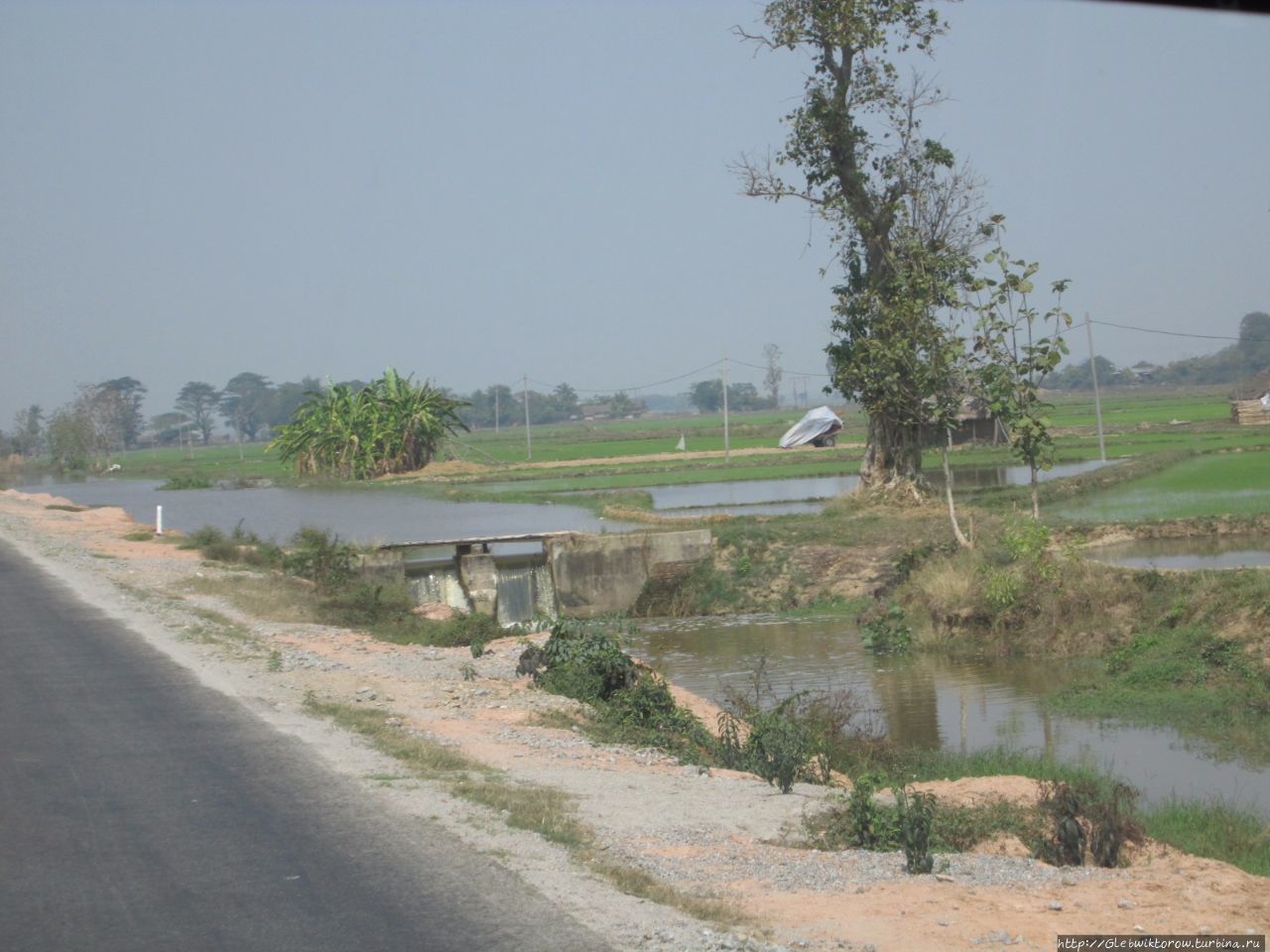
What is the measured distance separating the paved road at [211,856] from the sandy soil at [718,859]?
36 cm

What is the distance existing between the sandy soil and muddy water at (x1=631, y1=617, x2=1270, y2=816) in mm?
2318

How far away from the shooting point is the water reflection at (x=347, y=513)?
36906mm

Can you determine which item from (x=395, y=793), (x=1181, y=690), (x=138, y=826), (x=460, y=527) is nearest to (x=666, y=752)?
(x=395, y=793)

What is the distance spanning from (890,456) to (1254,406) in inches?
1318

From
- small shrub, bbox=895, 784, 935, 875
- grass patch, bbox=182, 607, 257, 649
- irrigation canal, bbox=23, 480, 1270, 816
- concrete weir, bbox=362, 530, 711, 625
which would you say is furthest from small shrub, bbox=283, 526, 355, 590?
small shrub, bbox=895, 784, 935, 875

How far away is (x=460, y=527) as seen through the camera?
3781 cm

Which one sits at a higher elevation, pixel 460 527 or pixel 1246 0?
pixel 1246 0

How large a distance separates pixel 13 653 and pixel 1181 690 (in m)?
13.1

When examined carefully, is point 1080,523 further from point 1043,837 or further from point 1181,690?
point 1043,837

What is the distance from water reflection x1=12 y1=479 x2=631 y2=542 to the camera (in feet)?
121

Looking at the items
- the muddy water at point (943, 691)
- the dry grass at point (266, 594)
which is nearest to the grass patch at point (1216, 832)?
the muddy water at point (943, 691)

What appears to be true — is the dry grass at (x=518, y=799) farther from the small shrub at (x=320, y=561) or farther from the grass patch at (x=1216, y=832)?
the small shrub at (x=320, y=561)

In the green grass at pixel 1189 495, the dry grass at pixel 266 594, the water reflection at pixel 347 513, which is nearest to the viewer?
the dry grass at pixel 266 594

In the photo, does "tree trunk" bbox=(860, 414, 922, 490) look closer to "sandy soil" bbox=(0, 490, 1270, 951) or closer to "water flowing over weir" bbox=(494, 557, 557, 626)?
"water flowing over weir" bbox=(494, 557, 557, 626)
